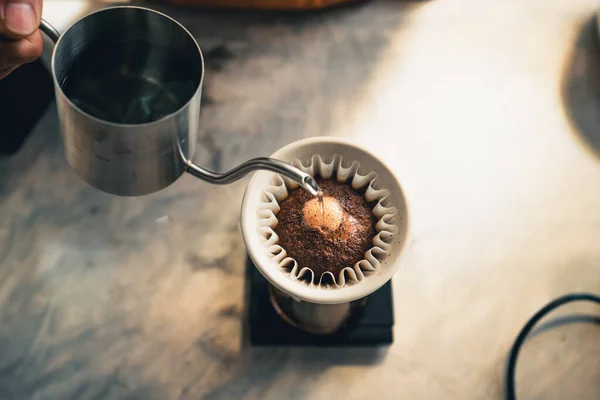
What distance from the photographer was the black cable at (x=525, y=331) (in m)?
0.59

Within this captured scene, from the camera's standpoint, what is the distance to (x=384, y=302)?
0.60 meters

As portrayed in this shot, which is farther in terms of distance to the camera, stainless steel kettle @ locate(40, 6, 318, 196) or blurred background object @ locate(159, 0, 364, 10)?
blurred background object @ locate(159, 0, 364, 10)

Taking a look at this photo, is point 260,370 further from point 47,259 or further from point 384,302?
point 47,259

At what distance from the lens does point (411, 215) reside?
49 centimetres

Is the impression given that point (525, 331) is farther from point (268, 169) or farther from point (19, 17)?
point (19, 17)

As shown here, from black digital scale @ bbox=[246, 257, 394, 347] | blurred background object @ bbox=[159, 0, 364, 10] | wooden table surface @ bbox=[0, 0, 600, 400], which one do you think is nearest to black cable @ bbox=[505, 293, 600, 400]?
wooden table surface @ bbox=[0, 0, 600, 400]

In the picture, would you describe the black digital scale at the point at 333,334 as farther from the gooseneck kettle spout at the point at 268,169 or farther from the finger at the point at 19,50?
the finger at the point at 19,50

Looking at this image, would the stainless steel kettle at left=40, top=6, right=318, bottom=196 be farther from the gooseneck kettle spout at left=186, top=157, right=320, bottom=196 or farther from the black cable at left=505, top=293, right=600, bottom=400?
the black cable at left=505, top=293, right=600, bottom=400

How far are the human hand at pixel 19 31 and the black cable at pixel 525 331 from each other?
1.72ft

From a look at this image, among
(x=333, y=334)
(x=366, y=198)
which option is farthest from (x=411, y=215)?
(x=333, y=334)

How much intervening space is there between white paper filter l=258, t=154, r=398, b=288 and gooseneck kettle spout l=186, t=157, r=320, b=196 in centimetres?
4

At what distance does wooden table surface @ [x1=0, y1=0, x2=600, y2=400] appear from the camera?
588 mm

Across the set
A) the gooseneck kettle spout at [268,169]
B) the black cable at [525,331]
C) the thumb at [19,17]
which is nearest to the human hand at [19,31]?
the thumb at [19,17]

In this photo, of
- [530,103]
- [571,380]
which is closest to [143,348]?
[571,380]
